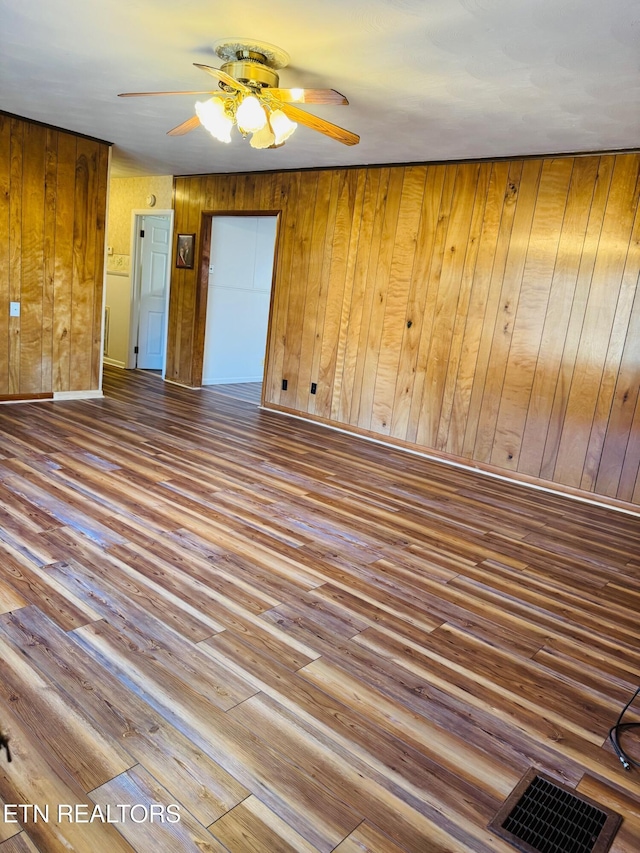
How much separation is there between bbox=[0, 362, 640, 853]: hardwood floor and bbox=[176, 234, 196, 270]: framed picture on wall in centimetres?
362

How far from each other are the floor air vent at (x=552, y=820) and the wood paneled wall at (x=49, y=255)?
5.19m

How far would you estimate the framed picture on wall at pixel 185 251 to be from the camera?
680 centimetres

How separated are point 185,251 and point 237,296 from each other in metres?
0.84

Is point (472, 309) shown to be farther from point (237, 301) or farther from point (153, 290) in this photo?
point (153, 290)

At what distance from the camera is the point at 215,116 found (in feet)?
9.78

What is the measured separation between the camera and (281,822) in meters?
1.34

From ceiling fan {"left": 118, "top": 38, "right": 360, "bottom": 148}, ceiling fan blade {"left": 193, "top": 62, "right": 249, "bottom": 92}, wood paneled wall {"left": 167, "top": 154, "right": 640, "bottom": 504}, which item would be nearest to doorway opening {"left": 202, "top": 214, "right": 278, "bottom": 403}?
wood paneled wall {"left": 167, "top": 154, "right": 640, "bottom": 504}

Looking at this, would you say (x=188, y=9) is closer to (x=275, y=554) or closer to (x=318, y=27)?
(x=318, y=27)

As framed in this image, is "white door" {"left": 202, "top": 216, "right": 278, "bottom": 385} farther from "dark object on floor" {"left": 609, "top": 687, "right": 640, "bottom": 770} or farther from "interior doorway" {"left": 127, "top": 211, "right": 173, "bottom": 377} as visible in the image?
"dark object on floor" {"left": 609, "top": 687, "right": 640, "bottom": 770}

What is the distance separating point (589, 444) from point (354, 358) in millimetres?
2283

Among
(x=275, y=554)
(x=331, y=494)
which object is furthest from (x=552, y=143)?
(x=275, y=554)

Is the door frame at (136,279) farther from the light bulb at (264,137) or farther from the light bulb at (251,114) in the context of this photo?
the light bulb at (251,114)

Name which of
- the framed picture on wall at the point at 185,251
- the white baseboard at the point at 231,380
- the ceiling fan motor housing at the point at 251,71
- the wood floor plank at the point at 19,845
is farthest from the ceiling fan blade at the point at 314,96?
the white baseboard at the point at 231,380

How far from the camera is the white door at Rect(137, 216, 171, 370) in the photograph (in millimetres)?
7602
